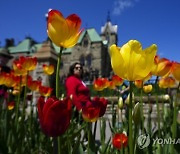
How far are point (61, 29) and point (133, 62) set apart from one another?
0.30m

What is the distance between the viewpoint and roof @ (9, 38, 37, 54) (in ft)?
186

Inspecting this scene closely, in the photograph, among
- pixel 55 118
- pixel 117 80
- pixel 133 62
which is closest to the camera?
pixel 55 118

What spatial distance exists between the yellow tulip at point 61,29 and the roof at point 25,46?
5643 centimetres

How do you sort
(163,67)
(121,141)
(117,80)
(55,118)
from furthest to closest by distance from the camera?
(117,80)
(163,67)
(121,141)
(55,118)

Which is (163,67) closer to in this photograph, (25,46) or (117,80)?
(117,80)

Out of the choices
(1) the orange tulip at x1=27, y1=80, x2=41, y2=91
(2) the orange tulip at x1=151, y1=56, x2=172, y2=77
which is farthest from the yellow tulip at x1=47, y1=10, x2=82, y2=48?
(1) the orange tulip at x1=27, y1=80, x2=41, y2=91

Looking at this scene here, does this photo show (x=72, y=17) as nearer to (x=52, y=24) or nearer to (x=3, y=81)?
(x=52, y=24)

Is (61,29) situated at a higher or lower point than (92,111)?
higher

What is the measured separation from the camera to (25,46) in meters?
57.8

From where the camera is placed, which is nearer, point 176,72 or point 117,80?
point 176,72

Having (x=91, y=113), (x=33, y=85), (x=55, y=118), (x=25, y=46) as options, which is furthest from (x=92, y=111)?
(x=25, y=46)

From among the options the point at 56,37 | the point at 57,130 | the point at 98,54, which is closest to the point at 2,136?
the point at 56,37

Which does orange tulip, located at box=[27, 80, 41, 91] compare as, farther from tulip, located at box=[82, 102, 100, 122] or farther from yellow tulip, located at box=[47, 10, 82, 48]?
yellow tulip, located at box=[47, 10, 82, 48]

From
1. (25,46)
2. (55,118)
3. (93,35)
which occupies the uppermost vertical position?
(25,46)
